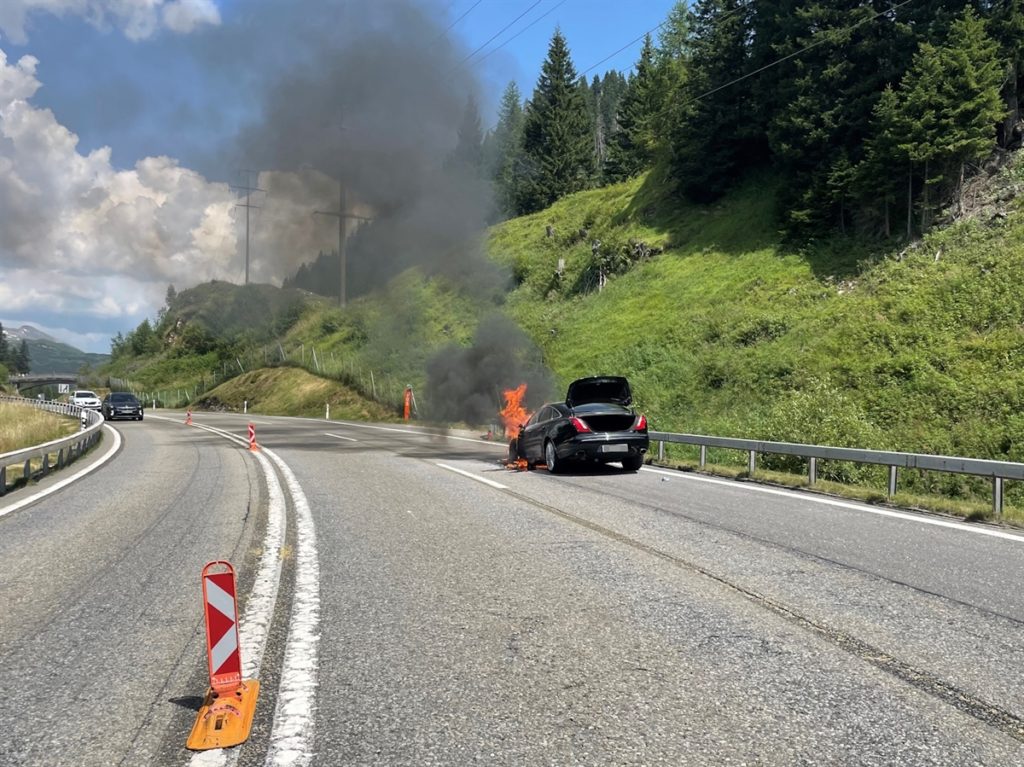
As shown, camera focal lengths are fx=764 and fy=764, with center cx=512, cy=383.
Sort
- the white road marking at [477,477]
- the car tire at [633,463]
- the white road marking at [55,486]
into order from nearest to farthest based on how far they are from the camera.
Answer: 1. the white road marking at [55,486]
2. the white road marking at [477,477]
3. the car tire at [633,463]

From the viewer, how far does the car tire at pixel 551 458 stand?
→ 14109 mm

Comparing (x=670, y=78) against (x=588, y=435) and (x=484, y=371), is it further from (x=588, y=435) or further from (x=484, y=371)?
(x=588, y=435)

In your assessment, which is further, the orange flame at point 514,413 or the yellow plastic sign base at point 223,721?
the orange flame at point 514,413

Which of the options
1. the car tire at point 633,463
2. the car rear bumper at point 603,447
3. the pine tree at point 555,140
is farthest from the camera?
the pine tree at point 555,140

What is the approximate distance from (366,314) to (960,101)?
23.5 m

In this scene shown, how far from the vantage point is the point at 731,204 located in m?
40.9

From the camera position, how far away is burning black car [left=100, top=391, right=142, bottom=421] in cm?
3978

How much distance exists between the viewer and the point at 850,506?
979cm

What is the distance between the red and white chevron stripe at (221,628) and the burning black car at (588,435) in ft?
34.6

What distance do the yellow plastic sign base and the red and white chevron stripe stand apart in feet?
0.23

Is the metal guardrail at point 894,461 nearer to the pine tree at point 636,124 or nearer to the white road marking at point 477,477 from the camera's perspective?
the white road marking at point 477,477

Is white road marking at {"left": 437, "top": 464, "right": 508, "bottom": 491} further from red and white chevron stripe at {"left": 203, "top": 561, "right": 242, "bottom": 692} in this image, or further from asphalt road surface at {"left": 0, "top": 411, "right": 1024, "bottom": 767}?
red and white chevron stripe at {"left": 203, "top": 561, "right": 242, "bottom": 692}

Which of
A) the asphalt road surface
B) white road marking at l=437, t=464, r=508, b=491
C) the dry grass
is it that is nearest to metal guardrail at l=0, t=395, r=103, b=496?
the dry grass

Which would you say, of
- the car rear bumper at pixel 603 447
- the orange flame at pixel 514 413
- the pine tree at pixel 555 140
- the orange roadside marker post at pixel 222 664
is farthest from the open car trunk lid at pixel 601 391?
the pine tree at pixel 555 140
